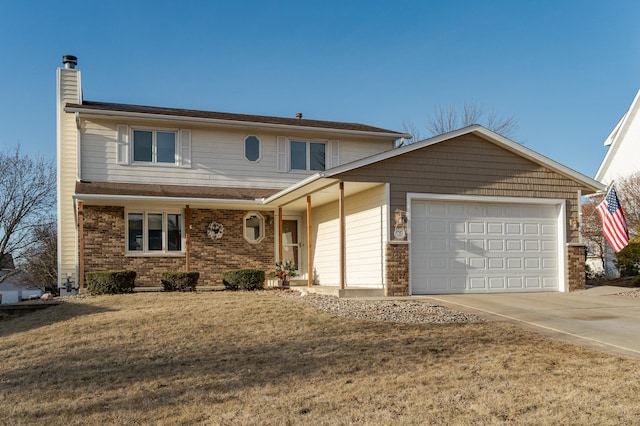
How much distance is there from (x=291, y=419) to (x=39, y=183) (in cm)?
2780

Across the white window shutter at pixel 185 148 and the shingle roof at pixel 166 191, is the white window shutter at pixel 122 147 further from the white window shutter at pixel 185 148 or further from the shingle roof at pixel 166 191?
the white window shutter at pixel 185 148

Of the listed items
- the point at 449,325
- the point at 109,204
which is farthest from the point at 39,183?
the point at 449,325

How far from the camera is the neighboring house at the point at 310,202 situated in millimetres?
14055

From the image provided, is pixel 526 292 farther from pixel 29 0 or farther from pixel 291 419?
pixel 29 0

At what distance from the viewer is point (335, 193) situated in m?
15.6

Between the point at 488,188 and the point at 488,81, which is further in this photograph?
the point at 488,81

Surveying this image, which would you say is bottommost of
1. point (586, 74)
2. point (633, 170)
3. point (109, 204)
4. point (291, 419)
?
point (291, 419)

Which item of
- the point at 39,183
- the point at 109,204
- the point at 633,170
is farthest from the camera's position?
the point at 39,183

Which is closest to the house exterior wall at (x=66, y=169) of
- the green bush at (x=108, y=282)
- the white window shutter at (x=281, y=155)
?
the green bush at (x=108, y=282)

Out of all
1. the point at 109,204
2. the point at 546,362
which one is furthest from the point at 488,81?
the point at 546,362

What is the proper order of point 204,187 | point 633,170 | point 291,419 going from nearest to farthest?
point 291,419
point 204,187
point 633,170

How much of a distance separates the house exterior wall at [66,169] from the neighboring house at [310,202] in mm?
39

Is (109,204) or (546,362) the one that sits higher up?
(109,204)

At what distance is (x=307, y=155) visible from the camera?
20047 millimetres
